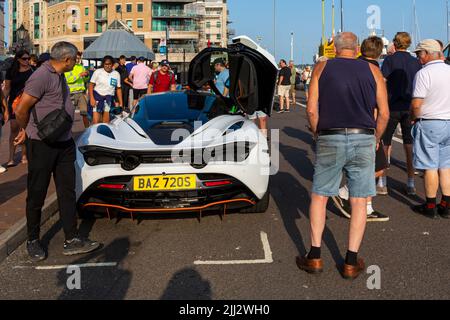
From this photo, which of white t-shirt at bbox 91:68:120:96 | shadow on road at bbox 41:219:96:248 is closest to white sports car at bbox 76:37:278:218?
shadow on road at bbox 41:219:96:248

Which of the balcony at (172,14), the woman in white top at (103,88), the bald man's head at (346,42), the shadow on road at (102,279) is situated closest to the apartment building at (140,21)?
the balcony at (172,14)

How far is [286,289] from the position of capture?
141 inches

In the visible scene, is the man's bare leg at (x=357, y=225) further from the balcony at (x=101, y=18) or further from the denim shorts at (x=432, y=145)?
the balcony at (x=101, y=18)

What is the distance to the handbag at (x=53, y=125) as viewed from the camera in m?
4.20

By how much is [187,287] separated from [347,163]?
1.49 m

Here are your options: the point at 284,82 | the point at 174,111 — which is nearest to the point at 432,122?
the point at 174,111

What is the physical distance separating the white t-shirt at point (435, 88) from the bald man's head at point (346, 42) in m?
1.69

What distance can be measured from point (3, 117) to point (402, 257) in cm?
538

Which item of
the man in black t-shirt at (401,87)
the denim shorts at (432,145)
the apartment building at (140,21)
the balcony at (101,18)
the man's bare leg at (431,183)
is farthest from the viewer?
the balcony at (101,18)

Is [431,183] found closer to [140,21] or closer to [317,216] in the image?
[317,216]

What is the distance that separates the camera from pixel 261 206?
17.8ft

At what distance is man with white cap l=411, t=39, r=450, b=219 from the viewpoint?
521 centimetres

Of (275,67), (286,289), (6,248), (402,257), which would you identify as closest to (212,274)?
(286,289)

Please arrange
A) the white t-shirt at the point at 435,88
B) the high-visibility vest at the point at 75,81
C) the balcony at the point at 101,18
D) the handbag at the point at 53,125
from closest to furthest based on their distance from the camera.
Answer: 1. the handbag at the point at 53,125
2. the white t-shirt at the point at 435,88
3. the high-visibility vest at the point at 75,81
4. the balcony at the point at 101,18
